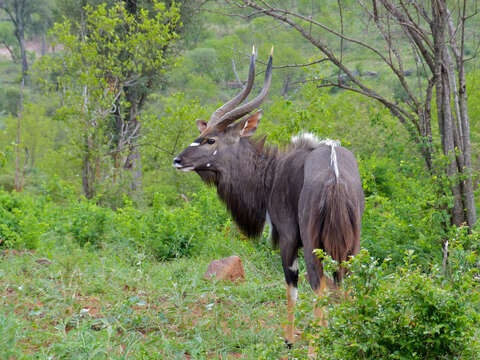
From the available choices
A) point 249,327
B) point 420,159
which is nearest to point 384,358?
point 249,327

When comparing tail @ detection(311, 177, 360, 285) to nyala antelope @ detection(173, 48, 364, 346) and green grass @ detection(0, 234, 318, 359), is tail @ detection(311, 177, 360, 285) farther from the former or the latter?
green grass @ detection(0, 234, 318, 359)

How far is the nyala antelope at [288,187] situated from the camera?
352 centimetres

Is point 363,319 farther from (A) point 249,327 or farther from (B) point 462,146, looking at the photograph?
(B) point 462,146

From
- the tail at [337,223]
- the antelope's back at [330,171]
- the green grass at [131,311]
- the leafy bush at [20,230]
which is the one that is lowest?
the green grass at [131,311]

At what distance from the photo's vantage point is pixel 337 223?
345 centimetres

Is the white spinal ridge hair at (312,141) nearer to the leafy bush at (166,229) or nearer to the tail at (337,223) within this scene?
the tail at (337,223)

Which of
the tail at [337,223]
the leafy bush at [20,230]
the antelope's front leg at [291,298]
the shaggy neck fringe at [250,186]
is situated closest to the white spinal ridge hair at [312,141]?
the shaggy neck fringe at [250,186]

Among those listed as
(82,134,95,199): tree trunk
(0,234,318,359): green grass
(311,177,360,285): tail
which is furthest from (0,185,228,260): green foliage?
(311,177,360,285): tail

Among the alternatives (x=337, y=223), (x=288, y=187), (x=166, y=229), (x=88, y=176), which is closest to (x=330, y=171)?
(x=337, y=223)

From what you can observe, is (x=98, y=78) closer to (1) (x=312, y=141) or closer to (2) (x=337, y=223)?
(1) (x=312, y=141)

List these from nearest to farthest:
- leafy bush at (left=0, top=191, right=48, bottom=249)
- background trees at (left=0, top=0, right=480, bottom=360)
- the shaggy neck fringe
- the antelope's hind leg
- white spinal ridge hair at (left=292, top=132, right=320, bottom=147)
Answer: background trees at (left=0, top=0, right=480, bottom=360) → the antelope's hind leg → white spinal ridge hair at (left=292, top=132, right=320, bottom=147) → the shaggy neck fringe → leafy bush at (left=0, top=191, right=48, bottom=249)

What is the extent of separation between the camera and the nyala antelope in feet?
11.6

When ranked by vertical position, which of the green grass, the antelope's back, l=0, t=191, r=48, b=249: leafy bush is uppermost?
the antelope's back

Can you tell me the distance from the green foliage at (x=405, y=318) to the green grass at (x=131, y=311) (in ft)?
1.27
